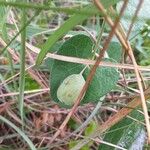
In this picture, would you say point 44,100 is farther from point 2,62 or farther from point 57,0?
point 57,0

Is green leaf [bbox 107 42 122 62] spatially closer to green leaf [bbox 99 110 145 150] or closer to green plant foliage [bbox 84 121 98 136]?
green leaf [bbox 99 110 145 150]

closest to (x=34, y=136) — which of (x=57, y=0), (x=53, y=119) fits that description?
(x=53, y=119)

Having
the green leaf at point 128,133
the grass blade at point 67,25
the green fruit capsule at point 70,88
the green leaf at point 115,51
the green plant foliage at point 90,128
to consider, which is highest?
the grass blade at point 67,25

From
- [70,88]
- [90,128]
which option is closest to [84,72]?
[70,88]

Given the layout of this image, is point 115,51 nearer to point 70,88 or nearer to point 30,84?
point 70,88

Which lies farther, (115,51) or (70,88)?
(115,51)

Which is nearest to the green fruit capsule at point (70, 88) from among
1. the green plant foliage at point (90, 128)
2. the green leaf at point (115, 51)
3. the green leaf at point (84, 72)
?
the green leaf at point (84, 72)

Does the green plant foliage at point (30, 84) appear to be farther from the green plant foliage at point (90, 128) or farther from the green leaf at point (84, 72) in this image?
the green leaf at point (84, 72)
